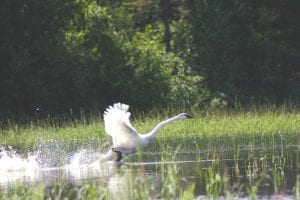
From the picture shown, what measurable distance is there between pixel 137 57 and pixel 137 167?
17842 millimetres

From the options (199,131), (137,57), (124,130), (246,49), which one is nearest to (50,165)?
(124,130)

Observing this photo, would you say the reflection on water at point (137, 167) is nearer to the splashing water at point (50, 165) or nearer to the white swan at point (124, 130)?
the splashing water at point (50, 165)

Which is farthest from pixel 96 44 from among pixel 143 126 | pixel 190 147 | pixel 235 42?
pixel 190 147

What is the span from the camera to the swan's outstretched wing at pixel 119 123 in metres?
17.5

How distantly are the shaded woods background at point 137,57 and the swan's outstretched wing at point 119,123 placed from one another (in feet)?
41.3

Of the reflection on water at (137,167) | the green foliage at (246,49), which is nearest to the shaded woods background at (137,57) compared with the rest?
the green foliage at (246,49)

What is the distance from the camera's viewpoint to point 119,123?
17594mm

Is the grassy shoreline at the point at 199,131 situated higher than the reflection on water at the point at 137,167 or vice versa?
the grassy shoreline at the point at 199,131

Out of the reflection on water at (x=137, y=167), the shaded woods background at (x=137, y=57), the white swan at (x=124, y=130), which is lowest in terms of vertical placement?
the reflection on water at (x=137, y=167)

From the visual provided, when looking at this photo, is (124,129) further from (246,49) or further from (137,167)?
(246,49)

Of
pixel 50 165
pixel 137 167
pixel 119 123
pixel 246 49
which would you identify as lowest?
pixel 137 167

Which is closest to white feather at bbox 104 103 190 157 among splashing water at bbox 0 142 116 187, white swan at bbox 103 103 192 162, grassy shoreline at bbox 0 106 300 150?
white swan at bbox 103 103 192 162

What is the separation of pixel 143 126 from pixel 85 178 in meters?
9.12

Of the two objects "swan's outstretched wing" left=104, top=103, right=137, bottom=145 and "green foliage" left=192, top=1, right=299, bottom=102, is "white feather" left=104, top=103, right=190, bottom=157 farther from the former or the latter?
"green foliage" left=192, top=1, right=299, bottom=102
